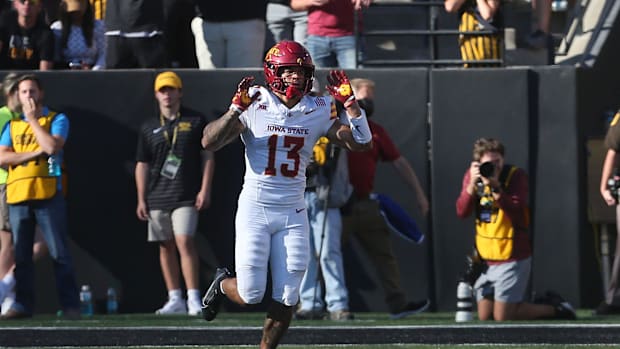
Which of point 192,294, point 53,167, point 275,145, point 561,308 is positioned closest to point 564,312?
point 561,308

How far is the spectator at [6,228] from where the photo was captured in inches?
469

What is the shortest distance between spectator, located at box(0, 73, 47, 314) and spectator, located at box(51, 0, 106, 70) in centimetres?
97

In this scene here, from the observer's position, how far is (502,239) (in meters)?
Answer: 11.8

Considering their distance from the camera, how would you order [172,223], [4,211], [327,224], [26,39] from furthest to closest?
[26,39], [172,223], [4,211], [327,224]

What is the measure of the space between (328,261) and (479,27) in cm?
278

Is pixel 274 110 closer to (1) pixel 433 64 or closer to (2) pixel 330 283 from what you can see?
(2) pixel 330 283

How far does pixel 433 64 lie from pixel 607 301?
2.81m

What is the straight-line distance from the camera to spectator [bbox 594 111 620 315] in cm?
1182

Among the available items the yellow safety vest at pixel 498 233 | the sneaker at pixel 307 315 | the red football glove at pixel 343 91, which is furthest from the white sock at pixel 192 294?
the red football glove at pixel 343 91

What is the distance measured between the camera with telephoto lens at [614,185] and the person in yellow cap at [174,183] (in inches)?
128

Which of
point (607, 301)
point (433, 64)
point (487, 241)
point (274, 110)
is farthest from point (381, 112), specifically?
point (274, 110)

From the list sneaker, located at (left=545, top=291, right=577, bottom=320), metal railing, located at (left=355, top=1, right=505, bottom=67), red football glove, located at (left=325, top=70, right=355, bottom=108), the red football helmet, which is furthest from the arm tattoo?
metal railing, located at (left=355, top=1, right=505, bottom=67)

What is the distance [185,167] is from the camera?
1223cm

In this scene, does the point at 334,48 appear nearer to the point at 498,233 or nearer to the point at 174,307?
the point at 498,233
